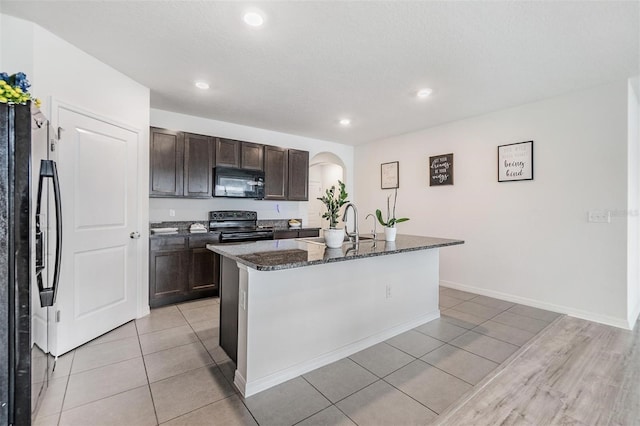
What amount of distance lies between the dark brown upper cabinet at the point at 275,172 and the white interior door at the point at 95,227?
1997 mm

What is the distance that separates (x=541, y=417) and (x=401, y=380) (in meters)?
0.83

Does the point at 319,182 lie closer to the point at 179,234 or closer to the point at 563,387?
the point at 179,234

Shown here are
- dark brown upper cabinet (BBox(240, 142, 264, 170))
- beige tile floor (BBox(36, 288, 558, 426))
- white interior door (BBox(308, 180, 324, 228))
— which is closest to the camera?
beige tile floor (BBox(36, 288, 558, 426))

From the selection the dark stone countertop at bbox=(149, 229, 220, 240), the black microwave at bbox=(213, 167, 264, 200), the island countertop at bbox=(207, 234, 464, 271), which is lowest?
the island countertop at bbox=(207, 234, 464, 271)

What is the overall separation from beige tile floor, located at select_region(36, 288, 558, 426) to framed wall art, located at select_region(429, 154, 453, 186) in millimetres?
2303

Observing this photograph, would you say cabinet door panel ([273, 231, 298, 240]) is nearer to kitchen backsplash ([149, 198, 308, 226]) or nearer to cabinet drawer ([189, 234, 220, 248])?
kitchen backsplash ([149, 198, 308, 226])

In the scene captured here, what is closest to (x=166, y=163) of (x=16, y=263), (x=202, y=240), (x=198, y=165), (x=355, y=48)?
(x=198, y=165)

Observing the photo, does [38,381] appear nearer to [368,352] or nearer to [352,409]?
[352,409]

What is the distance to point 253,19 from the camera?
209 centimetres

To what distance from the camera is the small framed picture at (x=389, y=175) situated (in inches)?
212

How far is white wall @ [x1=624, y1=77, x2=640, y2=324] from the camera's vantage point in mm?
3072

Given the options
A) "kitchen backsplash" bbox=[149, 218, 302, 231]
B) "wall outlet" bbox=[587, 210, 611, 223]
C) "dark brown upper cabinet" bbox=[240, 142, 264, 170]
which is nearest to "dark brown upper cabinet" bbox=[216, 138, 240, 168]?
"dark brown upper cabinet" bbox=[240, 142, 264, 170]

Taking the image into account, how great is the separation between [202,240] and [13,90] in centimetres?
265

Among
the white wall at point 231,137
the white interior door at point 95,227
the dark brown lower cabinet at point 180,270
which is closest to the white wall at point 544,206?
the white wall at point 231,137
